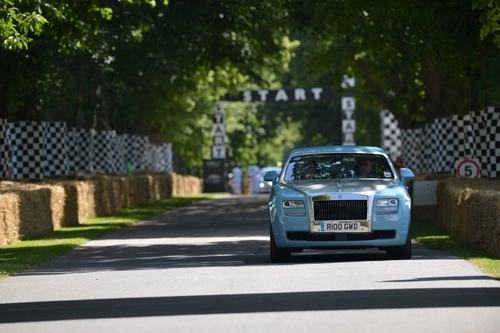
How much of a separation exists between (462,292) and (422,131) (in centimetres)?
4148

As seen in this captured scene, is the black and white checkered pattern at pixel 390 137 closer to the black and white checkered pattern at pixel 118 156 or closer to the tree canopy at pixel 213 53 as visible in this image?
the tree canopy at pixel 213 53

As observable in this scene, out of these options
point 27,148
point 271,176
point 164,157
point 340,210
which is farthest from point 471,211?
point 164,157

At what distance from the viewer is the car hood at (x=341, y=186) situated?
21359mm

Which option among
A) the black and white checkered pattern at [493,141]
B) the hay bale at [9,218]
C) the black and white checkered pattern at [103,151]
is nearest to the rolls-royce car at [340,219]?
the hay bale at [9,218]

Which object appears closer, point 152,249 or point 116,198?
point 152,249

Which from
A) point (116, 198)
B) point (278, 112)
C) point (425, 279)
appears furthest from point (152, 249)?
point (278, 112)

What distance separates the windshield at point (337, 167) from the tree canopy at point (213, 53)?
283 centimetres

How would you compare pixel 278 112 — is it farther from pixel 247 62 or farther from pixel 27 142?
pixel 27 142

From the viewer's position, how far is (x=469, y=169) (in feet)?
110

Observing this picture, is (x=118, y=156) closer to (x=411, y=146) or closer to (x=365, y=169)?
(x=411, y=146)

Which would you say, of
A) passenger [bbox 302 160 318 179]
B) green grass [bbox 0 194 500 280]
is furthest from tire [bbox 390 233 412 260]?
passenger [bbox 302 160 318 179]

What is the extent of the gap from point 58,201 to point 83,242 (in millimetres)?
6060

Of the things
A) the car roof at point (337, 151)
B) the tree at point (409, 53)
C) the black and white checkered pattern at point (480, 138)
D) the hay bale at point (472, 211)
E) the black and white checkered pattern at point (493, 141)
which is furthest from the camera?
the black and white checkered pattern at point (480, 138)

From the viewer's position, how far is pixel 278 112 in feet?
344
